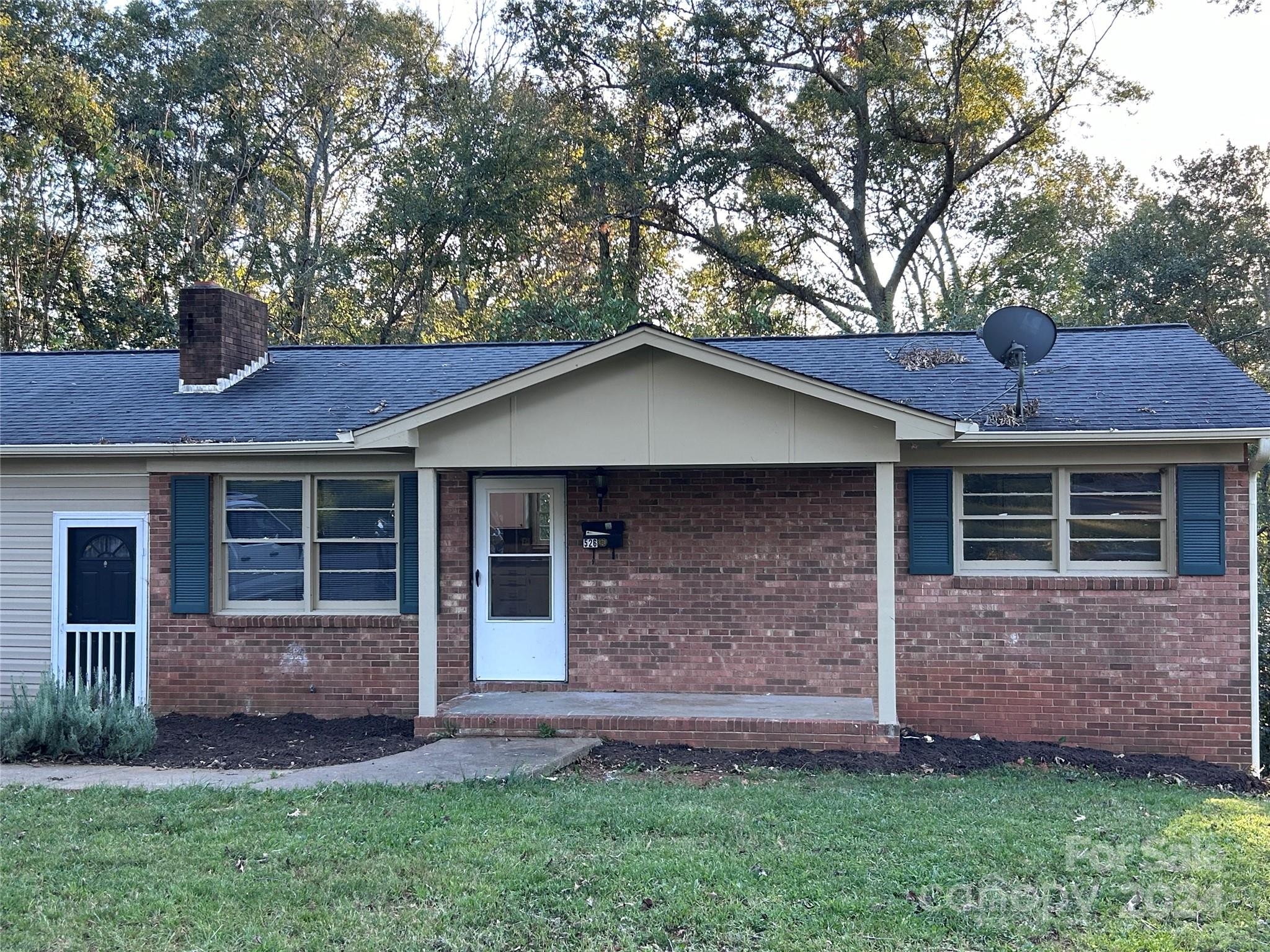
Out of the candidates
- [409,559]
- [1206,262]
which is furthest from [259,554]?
[1206,262]

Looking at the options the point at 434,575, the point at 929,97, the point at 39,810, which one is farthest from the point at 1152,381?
the point at 929,97

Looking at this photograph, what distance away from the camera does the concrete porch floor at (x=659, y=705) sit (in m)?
7.93

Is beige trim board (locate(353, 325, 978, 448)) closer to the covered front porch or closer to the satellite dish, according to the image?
the covered front porch

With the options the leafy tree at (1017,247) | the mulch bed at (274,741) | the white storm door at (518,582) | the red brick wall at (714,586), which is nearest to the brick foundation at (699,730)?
the mulch bed at (274,741)

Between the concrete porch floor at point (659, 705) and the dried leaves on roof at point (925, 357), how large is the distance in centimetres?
349

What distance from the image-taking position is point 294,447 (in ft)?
28.8

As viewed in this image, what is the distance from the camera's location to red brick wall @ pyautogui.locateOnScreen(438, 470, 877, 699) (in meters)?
8.75

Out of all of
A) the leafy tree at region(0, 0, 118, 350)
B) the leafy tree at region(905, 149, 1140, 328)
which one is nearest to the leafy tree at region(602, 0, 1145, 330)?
the leafy tree at region(905, 149, 1140, 328)

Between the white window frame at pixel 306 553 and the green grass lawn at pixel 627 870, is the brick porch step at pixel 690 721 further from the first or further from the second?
the white window frame at pixel 306 553

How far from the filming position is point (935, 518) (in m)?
8.43

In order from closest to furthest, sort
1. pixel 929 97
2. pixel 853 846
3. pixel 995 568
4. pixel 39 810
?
pixel 853 846, pixel 39 810, pixel 995 568, pixel 929 97

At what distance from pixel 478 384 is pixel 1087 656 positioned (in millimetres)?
5743

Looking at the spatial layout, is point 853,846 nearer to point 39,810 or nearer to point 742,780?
point 742,780

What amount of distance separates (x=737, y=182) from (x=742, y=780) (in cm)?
1973
